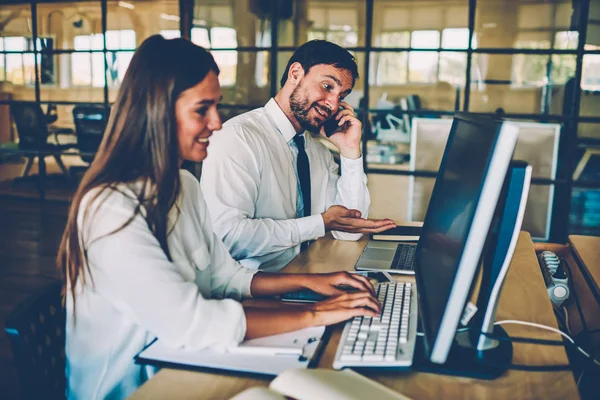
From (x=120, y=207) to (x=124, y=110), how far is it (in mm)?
194

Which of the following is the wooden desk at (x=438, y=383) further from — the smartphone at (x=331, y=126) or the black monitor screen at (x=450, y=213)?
the smartphone at (x=331, y=126)

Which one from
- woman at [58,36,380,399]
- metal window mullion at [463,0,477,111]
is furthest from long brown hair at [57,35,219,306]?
metal window mullion at [463,0,477,111]

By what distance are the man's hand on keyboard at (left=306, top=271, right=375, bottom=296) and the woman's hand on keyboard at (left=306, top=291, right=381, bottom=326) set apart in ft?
0.40

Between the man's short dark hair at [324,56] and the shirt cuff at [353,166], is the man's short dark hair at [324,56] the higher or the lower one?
the higher one

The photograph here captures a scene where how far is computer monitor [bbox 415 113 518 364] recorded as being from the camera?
2.73ft

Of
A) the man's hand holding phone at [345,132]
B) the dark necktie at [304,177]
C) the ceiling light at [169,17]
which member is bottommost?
the dark necktie at [304,177]

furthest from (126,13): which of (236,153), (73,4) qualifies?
(236,153)

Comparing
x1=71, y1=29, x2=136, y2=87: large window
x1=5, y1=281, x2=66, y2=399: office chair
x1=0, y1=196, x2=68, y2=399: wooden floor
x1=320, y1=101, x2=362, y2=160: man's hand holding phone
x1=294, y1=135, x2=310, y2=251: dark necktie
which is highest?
x1=71, y1=29, x2=136, y2=87: large window

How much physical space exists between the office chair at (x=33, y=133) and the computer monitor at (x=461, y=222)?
16.2 feet

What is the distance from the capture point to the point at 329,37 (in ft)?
15.9

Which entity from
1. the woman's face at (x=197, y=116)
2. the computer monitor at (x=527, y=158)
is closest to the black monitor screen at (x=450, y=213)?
the woman's face at (x=197, y=116)

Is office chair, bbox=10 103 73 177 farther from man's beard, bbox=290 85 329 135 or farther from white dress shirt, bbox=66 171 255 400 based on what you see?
white dress shirt, bbox=66 171 255 400

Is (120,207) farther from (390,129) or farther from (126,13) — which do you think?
(126,13)

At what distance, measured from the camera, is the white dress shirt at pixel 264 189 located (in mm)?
1863
